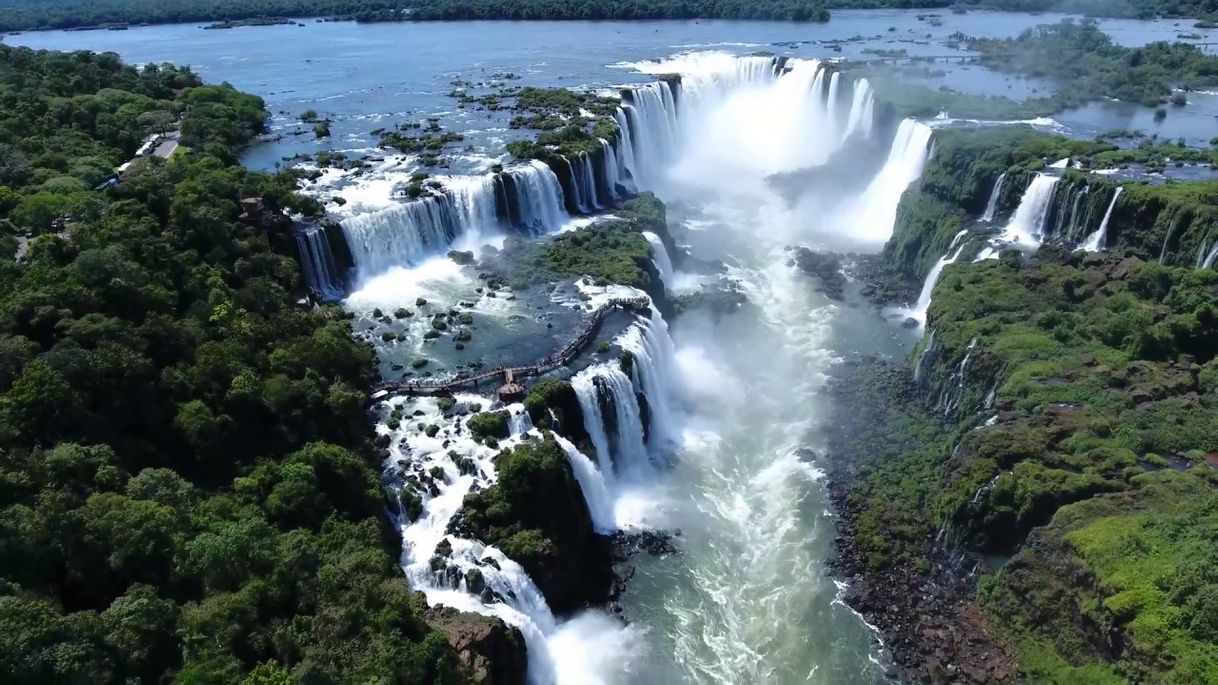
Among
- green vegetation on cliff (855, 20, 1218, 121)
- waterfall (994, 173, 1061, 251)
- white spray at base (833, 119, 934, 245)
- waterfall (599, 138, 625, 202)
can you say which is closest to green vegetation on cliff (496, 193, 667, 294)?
waterfall (599, 138, 625, 202)

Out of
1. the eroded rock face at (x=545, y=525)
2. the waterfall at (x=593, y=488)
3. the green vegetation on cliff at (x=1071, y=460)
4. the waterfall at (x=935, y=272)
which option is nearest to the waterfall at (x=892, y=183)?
the waterfall at (x=935, y=272)

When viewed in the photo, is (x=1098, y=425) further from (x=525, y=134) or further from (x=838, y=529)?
(x=525, y=134)

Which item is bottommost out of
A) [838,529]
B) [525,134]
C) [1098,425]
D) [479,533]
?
[838,529]

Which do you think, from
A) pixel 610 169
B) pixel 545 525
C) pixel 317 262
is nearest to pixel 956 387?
pixel 545 525

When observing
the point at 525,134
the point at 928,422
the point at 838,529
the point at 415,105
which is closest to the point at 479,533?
the point at 838,529

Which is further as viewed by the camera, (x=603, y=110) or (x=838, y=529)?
(x=603, y=110)
